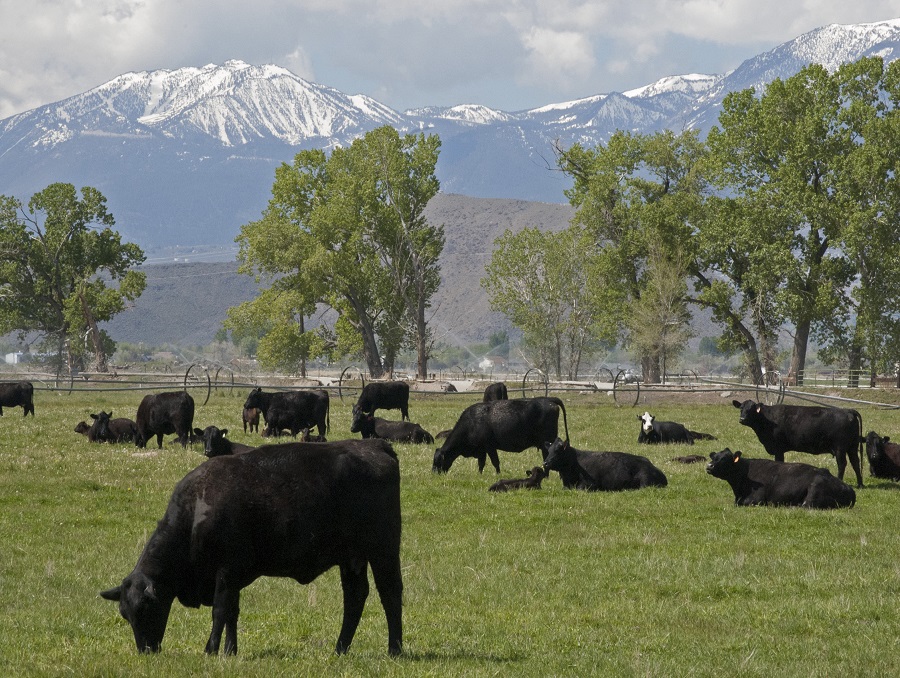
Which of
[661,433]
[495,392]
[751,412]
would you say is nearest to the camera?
[751,412]

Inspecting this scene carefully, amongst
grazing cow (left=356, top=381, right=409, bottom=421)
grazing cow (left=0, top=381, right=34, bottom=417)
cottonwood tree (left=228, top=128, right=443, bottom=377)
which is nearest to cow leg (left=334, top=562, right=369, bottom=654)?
grazing cow (left=356, top=381, right=409, bottom=421)

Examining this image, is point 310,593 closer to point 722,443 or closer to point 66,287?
point 722,443

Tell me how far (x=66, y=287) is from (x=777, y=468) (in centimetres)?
7304

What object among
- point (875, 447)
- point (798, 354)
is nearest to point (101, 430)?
point (875, 447)

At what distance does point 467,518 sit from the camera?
54.4ft

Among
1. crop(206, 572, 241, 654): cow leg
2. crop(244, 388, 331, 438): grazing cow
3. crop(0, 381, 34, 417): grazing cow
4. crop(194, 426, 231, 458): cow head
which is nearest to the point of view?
crop(206, 572, 241, 654): cow leg

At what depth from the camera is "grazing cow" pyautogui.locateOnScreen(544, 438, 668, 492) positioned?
19469 millimetres

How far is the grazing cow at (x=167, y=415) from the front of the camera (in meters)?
25.0

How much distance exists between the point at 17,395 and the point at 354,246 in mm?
40221

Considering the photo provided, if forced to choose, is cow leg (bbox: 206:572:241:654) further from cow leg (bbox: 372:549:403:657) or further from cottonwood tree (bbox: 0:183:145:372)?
cottonwood tree (bbox: 0:183:145:372)

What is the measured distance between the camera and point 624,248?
72.8 metres

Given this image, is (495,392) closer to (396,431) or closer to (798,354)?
(396,431)

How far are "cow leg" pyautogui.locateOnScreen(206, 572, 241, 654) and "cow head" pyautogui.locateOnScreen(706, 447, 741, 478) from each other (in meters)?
11.0

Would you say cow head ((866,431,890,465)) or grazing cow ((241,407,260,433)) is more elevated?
cow head ((866,431,890,465))
